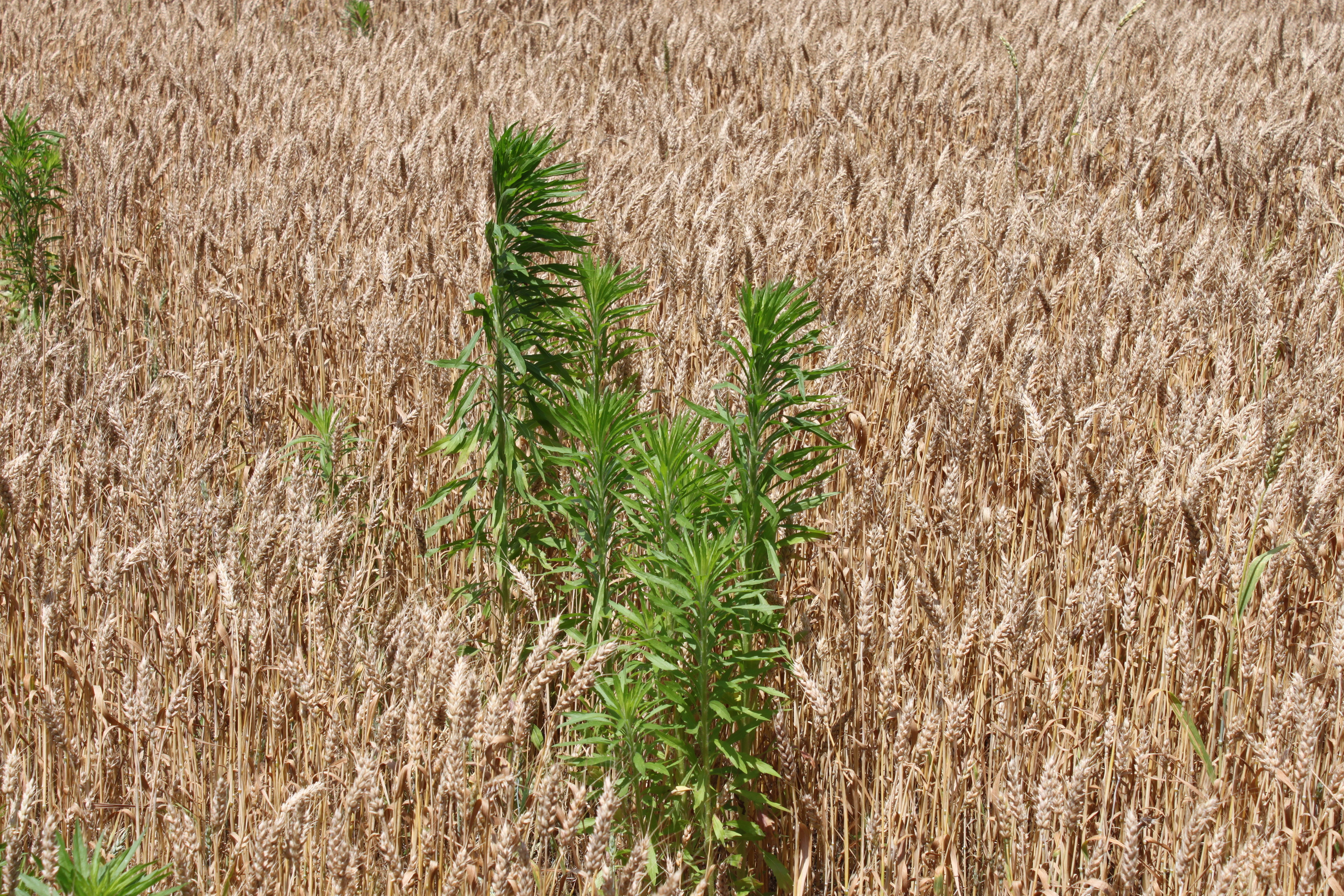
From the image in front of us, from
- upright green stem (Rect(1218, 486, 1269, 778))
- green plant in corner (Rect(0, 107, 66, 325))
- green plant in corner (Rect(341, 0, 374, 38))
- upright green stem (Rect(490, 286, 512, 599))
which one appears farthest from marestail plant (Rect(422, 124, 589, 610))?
green plant in corner (Rect(341, 0, 374, 38))

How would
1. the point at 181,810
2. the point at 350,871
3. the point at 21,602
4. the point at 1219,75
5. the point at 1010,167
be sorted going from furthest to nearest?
the point at 1219,75, the point at 1010,167, the point at 21,602, the point at 181,810, the point at 350,871

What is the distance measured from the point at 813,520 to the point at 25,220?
252 cm

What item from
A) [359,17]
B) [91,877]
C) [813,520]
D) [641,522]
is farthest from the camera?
[359,17]

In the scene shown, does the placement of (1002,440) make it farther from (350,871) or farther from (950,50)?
(950,50)

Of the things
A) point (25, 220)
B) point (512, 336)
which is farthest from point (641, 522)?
point (25, 220)

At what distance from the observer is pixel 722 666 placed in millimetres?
1457

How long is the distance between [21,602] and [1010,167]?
130 inches

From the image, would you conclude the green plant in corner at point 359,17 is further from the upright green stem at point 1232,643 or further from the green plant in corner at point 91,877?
the green plant in corner at point 91,877

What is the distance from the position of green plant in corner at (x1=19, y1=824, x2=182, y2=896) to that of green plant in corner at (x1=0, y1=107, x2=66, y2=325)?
2145 millimetres

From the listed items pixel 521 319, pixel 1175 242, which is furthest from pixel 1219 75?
pixel 521 319

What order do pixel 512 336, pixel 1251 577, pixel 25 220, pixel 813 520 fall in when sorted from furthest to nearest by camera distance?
pixel 25 220
pixel 813 520
pixel 512 336
pixel 1251 577

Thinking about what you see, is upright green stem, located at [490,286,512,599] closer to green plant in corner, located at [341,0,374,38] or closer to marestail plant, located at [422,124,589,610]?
marestail plant, located at [422,124,589,610]

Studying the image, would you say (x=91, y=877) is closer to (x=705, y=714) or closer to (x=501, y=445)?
(x=705, y=714)

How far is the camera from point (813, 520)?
6.83ft
